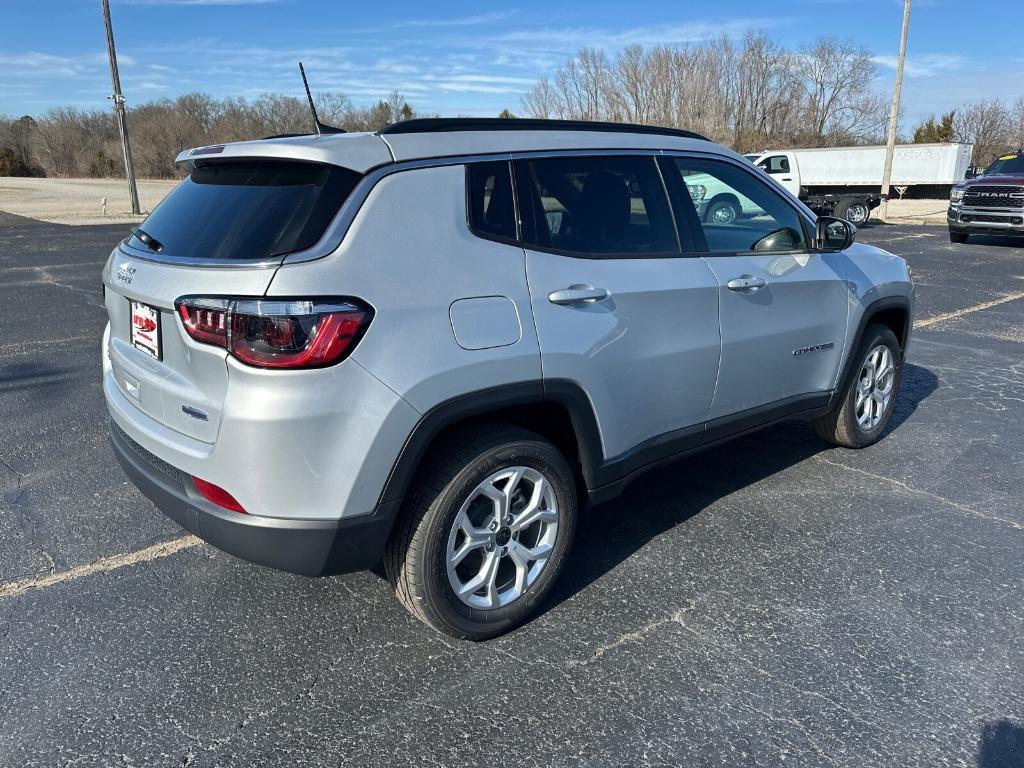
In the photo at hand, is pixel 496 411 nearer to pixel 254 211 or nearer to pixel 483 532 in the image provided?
pixel 483 532

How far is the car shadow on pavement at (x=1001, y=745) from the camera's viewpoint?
7.57 feet

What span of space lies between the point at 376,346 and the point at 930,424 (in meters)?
4.50

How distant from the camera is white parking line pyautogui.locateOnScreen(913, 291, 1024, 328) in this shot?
887 centimetres

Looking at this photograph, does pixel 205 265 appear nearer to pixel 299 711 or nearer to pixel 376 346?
pixel 376 346

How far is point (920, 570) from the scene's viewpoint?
341 centimetres

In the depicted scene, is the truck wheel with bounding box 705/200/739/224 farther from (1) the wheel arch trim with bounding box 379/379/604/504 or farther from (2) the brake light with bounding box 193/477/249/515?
(2) the brake light with bounding box 193/477/249/515

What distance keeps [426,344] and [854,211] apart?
71.4ft

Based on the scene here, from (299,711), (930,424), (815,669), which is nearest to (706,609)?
(815,669)

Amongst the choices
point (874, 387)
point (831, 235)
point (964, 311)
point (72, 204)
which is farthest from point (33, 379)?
point (72, 204)

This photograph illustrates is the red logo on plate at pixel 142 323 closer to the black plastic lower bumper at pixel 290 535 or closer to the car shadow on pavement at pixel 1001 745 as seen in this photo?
the black plastic lower bumper at pixel 290 535

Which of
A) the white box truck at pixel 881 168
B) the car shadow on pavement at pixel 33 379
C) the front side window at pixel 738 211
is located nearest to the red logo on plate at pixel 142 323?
the front side window at pixel 738 211

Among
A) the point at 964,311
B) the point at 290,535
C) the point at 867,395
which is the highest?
the point at 290,535

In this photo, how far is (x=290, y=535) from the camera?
7.97 ft

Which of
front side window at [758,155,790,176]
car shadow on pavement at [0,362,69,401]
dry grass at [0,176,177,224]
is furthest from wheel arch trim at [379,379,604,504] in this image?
dry grass at [0,176,177,224]
